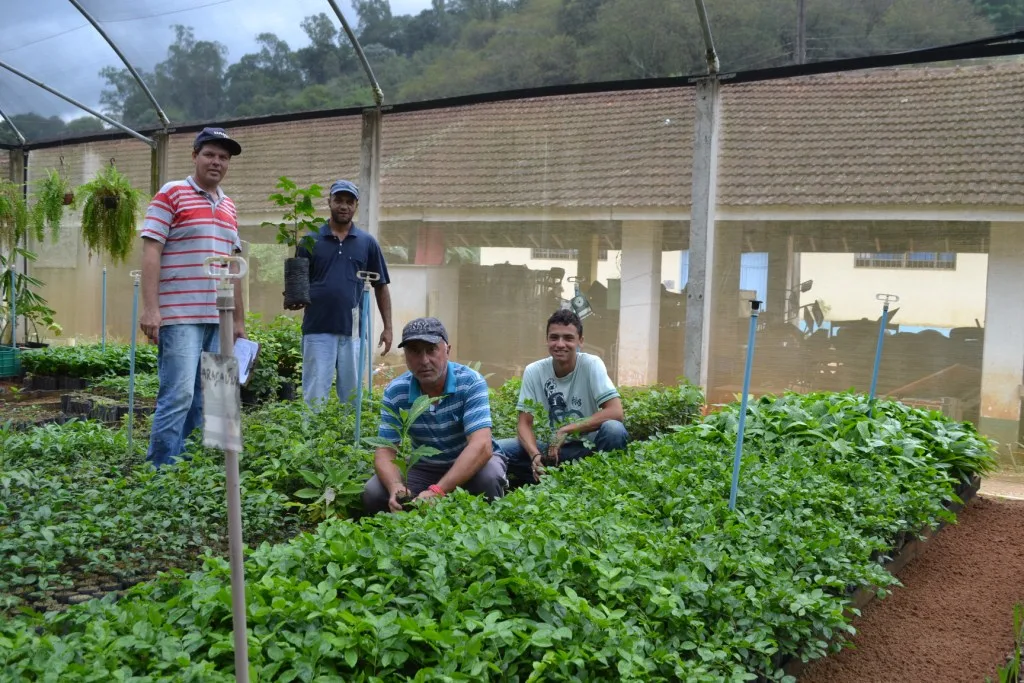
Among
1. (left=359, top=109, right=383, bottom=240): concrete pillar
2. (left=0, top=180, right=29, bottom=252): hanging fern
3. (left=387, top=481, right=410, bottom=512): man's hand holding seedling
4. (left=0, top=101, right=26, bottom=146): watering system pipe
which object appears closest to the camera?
(left=387, top=481, right=410, bottom=512): man's hand holding seedling

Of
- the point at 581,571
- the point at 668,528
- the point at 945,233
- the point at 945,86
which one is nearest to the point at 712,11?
the point at 945,86

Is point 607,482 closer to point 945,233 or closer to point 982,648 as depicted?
point 982,648

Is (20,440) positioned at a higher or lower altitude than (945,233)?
lower

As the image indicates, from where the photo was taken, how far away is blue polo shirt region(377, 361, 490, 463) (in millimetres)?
4168

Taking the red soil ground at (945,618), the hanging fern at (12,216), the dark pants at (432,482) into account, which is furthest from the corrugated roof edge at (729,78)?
the dark pants at (432,482)

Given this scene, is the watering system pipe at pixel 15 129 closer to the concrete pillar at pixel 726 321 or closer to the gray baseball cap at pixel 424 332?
the concrete pillar at pixel 726 321

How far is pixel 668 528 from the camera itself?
133 inches

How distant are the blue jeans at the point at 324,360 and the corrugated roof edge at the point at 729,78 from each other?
3001 millimetres

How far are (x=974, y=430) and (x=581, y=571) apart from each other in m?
4.14

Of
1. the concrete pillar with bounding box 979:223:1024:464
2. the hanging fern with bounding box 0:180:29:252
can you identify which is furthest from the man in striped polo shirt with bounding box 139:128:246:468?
the hanging fern with bounding box 0:180:29:252

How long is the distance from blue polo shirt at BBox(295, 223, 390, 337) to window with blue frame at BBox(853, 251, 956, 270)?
11.1 feet

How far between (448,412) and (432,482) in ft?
1.28

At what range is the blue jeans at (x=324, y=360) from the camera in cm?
611

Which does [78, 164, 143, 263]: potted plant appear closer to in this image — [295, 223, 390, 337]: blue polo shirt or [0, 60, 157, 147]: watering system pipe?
[0, 60, 157, 147]: watering system pipe
